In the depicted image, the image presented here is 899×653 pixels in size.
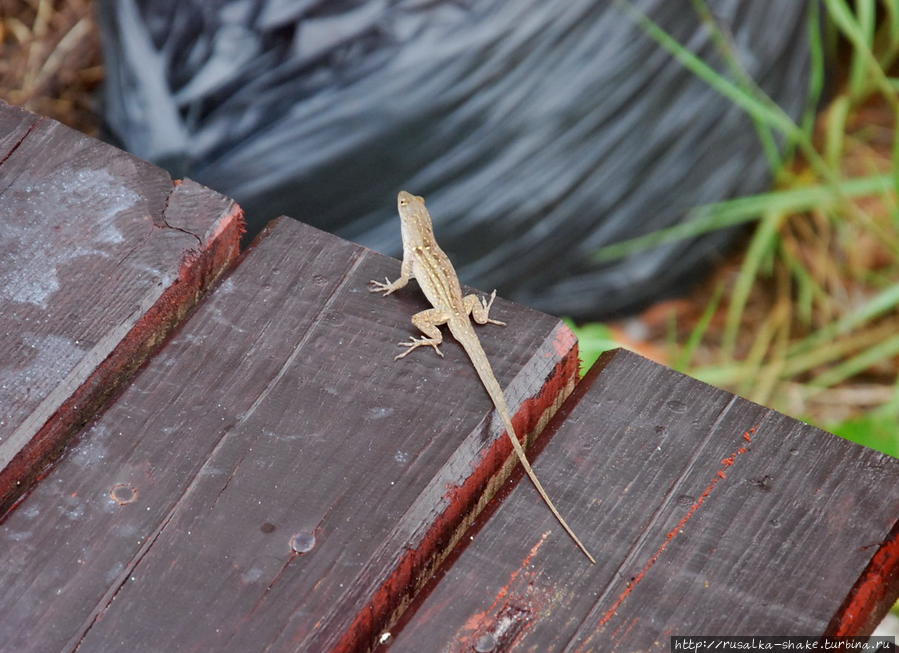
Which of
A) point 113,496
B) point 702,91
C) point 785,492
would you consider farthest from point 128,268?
point 702,91

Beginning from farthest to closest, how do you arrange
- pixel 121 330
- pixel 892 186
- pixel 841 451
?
1. pixel 892 186
2. pixel 121 330
3. pixel 841 451

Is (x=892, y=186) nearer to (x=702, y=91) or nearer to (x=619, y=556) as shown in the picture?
(x=702, y=91)

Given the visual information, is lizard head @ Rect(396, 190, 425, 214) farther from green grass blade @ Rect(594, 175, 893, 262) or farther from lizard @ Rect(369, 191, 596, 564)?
green grass blade @ Rect(594, 175, 893, 262)

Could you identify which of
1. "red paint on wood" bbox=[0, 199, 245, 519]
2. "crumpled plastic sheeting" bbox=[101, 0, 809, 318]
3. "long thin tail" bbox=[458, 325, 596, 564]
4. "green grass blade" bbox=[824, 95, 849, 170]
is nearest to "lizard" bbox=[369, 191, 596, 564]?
"long thin tail" bbox=[458, 325, 596, 564]

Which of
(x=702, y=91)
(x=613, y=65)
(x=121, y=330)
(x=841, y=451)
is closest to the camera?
(x=841, y=451)

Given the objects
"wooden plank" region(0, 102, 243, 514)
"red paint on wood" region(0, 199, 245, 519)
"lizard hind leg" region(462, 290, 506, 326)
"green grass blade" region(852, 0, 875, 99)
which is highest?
"wooden plank" region(0, 102, 243, 514)

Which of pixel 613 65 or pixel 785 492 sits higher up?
pixel 785 492

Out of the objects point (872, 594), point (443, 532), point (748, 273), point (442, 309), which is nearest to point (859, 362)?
point (748, 273)
